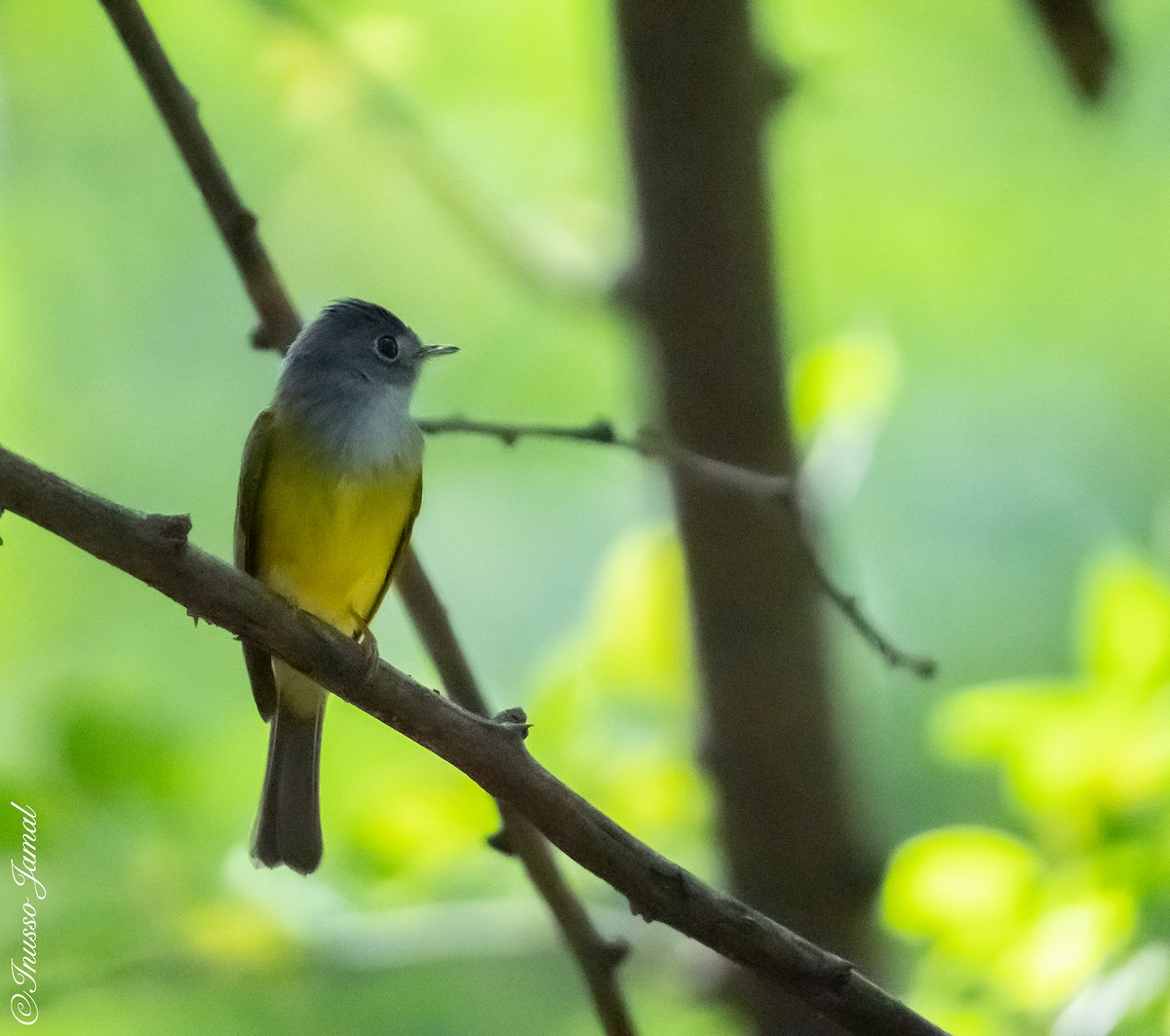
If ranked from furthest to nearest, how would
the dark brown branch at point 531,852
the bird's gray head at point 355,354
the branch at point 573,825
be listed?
1. the bird's gray head at point 355,354
2. the dark brown branch at point 531,852
3. the branch at point 573,825

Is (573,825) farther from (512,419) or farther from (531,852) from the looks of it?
(512,419)

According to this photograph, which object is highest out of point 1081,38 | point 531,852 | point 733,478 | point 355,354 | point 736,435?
point 355,354

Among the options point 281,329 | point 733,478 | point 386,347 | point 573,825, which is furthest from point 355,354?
point 573,825

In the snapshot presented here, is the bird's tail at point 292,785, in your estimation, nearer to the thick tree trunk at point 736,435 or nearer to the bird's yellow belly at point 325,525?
the bird's yellow belly at point 325,525

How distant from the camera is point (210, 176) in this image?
100 inches

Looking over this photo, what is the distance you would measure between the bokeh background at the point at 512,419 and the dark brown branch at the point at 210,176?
2.48ft

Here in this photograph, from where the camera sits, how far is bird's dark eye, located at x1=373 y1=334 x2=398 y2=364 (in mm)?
3713

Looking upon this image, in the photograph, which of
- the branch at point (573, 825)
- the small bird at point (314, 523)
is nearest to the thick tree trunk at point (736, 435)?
the small bird at point (314, 523)

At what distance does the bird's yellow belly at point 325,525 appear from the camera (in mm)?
3105

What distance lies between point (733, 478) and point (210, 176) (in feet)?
3.46

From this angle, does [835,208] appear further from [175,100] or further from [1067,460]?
[175,100]

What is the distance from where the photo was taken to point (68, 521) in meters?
1.68

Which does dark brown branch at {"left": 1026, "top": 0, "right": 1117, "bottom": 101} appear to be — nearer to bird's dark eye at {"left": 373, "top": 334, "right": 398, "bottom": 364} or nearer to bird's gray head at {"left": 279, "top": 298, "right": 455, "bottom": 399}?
bird's gray head at {"left": 279, "top": 298, "right": 455, "bottom": 399}

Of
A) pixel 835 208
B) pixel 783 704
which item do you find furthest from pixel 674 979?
pixel 835 208
